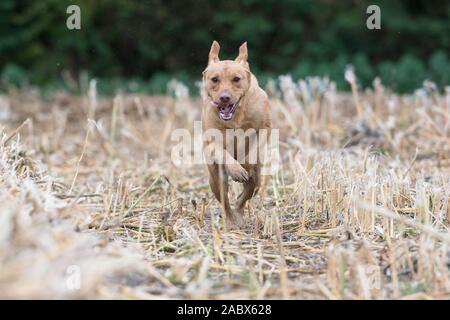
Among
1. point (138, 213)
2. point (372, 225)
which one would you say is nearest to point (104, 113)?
point (138, 213)

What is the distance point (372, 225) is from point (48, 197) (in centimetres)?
209

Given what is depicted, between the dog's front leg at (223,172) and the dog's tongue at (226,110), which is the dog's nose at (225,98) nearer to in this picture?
the dog's tongue at (226,110)

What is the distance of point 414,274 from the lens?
3859 mm

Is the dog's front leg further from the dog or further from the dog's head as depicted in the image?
the dog's head

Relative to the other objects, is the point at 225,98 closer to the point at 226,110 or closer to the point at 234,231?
the point at 226,110

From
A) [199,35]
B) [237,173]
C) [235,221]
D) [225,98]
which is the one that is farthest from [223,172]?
[199,35]

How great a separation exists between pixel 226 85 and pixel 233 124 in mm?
288

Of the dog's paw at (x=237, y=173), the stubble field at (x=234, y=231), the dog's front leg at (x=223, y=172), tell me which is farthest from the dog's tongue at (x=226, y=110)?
the stubble field at (x=234, y=231)

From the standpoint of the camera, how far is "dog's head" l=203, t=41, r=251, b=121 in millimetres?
5449

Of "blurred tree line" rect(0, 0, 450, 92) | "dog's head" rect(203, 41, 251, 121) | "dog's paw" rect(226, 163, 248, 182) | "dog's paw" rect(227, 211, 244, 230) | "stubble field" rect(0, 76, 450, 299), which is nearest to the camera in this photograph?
"stubble field" rect(0, 76, 450, 299)

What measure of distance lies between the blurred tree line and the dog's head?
44.5ft

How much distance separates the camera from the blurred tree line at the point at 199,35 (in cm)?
1941

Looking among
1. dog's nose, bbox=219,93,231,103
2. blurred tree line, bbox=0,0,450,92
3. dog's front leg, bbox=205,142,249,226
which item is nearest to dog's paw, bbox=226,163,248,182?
dog's front leg, bbox=205,142,249,226
